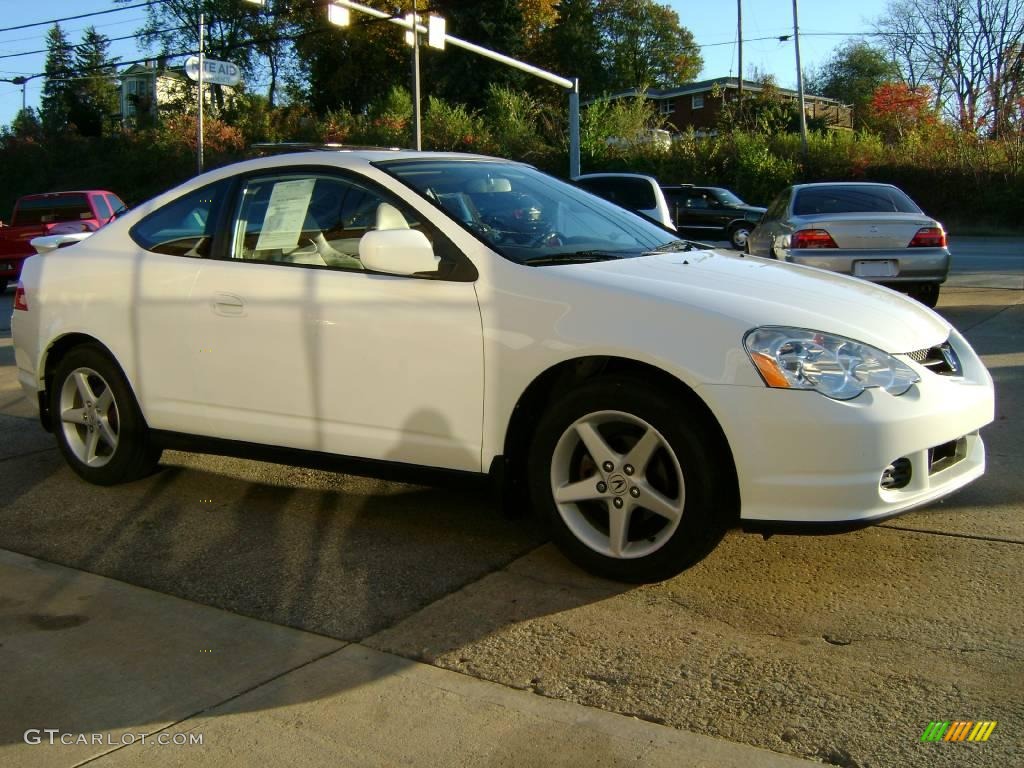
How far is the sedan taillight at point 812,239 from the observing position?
10.8 metres

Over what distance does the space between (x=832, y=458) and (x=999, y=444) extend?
2.78 m

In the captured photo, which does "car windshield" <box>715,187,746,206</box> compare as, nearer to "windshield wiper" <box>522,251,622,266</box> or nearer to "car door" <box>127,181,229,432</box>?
"car door" <box>127,181,229,432</box>

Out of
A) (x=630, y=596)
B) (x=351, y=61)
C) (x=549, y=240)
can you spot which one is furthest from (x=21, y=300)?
(x=351, y=61)

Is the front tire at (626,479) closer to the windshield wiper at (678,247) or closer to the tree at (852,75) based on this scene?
the windshield wiper at (678,247)

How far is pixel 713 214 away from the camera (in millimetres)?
27547

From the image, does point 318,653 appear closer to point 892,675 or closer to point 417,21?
point 892,675

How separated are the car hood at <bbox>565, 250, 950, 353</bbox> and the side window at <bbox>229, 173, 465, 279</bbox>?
88cm

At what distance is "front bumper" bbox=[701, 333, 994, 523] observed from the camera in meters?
3.56

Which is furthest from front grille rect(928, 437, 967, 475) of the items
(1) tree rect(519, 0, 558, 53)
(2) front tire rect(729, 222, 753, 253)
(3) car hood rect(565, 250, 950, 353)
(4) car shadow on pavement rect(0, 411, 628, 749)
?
(1) tree rect(519, 0, 558, 53)

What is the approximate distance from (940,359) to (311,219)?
272cm

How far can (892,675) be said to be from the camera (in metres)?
3.22

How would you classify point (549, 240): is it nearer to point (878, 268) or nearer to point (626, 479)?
point (626, 479)
